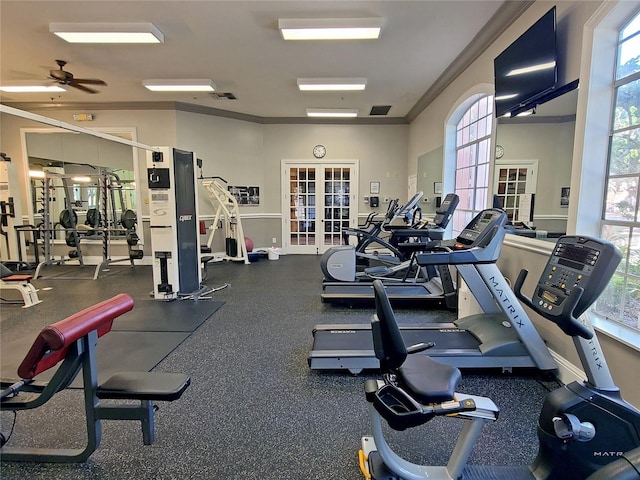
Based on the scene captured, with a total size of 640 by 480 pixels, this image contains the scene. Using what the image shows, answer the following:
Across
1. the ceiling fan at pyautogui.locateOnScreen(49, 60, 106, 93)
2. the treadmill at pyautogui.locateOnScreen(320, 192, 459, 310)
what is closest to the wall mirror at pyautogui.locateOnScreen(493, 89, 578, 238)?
the treadmill at pyautogui.locateOnScreen(320, 192, 459, 310)

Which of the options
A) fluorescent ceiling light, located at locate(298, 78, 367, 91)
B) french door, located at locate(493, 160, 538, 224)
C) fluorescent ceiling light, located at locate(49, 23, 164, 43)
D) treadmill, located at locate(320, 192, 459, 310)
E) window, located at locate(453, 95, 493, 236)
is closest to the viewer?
french door, located at locate(493, 160, 538, 224)

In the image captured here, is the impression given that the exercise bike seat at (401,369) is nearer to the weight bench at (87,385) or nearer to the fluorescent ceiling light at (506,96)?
the weight bench at (87,385)

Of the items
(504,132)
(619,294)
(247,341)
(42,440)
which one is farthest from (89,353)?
(504,132)

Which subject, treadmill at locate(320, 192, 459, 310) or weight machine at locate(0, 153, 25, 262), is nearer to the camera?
treadmill at locate(320, 192, 459, 310)

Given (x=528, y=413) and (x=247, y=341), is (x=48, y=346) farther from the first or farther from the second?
(x=528, y=413)

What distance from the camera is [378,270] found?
5.29 m

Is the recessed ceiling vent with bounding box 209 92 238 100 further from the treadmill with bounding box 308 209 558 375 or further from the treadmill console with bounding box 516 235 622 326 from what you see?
the treadmill console with bounding box 516 235 622 326

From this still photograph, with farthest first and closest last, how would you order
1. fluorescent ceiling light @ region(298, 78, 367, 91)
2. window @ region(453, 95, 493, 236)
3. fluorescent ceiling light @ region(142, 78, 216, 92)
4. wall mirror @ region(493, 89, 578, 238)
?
fluorescent ceiling light @ region(142, 78, 216, 92) → fluorescent ceiling light @ region(298, 78, 367, 91) → window @ region(453, 95, 493, 236) → wall mirror @ region(493, 89, 578, 238)

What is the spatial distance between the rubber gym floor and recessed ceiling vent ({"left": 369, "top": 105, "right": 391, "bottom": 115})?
5403 mm

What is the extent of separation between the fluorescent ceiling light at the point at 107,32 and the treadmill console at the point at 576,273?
4.53 meters

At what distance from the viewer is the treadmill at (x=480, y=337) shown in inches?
98.7

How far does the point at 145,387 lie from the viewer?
5.65ft

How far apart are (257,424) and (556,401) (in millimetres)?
1648

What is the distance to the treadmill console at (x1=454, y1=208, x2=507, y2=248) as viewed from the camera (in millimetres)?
2531
